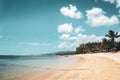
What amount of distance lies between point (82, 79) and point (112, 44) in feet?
295

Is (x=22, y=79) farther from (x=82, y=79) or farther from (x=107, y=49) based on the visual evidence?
(x=107, y=49)

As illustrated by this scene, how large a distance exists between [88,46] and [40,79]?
129m

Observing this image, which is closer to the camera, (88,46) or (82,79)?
(82,79)

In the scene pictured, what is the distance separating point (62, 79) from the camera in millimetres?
13102

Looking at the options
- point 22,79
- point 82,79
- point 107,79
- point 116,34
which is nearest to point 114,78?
point 107,79

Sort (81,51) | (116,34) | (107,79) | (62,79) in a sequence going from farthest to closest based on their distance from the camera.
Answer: (81,51), (116,34), (62,79), (107,79)

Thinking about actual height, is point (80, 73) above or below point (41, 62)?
below

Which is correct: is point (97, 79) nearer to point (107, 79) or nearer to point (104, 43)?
point (107, 79)

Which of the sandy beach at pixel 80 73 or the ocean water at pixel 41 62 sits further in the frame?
the ocean water at pixel 41 62

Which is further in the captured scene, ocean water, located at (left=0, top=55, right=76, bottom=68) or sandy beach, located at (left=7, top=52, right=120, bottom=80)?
ocean water, located at (left=0, top=55, right=76, bottom=68)

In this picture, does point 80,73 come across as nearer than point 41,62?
Yes

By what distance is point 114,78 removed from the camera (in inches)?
450

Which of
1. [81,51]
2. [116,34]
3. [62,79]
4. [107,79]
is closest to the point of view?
[107,79]

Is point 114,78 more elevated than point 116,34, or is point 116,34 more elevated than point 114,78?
point 116,34
